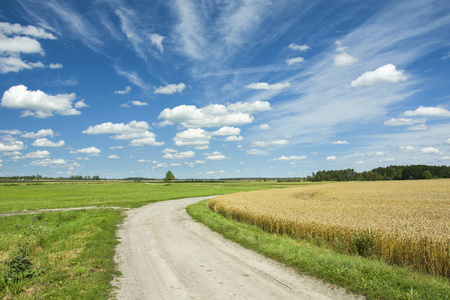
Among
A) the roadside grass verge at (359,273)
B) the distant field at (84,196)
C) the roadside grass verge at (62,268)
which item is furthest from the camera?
the distant field at (84,196)

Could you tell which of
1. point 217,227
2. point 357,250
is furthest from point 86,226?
point 357,250

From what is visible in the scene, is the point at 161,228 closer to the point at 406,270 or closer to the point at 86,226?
the point at 86,226

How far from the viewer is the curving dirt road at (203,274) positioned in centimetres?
763

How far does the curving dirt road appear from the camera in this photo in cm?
763

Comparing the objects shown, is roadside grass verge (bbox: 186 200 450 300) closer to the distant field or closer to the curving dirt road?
the curving dirt road

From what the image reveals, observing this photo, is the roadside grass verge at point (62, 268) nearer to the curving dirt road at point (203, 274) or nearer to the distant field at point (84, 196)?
the curving dirt road at point (203, 274)

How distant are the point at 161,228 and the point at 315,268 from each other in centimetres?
1220

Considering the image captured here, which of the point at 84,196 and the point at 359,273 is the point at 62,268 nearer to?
the point at 359,273

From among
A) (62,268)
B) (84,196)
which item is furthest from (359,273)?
(84,196)

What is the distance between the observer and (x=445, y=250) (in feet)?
28.6

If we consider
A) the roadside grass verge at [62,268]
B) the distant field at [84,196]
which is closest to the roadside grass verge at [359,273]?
the roadside grass verge at [62,268]

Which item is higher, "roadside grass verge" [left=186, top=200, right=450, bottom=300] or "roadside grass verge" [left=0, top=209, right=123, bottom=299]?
"roadside grass verge" [left=186, top=200, right=450, bottom=300]

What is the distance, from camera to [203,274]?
9.30m

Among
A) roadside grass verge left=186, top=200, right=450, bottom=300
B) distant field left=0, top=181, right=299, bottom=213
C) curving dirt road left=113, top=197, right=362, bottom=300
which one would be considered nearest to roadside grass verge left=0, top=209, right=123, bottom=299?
curving dirt road left=113, top=197, right=362, bottom=300
